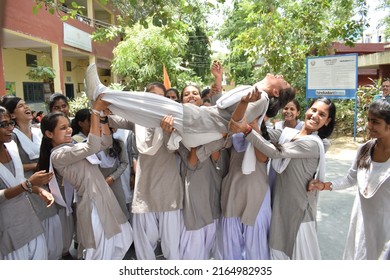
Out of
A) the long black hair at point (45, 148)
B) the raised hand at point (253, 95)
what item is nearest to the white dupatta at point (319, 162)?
the raised hand at point (253, 95)

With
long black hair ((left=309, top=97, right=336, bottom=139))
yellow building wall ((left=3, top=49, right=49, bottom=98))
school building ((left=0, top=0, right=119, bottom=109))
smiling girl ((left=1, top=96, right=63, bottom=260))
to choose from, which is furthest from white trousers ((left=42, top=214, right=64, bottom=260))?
yellow building wall ((left=3, top=49, right=49, bottom=98))

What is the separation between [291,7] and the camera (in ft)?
22.6

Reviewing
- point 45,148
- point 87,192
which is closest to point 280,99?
point 87,192

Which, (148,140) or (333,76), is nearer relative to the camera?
(148,140)

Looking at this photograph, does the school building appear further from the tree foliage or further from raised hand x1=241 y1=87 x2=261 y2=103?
raised hand x1=241 y1=87 x2=261 y2=103

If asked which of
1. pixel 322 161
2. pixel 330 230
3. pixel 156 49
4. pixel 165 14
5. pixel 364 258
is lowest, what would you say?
pixel 330 230

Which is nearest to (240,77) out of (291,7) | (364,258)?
(291,7)

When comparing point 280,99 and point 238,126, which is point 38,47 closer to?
point 280,99

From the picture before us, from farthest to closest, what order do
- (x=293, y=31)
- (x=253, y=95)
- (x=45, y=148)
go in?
(x=293, y=31) < (x=45, y=148) < (x=253, y=95)

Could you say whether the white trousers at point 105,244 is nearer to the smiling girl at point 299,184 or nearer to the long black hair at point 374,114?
the smiling girl at point 299,184

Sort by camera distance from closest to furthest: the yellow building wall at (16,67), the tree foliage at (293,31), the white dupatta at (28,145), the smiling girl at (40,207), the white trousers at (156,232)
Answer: the white trousers at (156,232) < the smiling girl at (40,207) < the white dupatta at (28,145) < the tree foliage at (293,31) < the yellow building wall at (16,67)

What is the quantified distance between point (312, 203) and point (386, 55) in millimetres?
11197

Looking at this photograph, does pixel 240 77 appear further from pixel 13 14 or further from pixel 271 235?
pixel 271 235

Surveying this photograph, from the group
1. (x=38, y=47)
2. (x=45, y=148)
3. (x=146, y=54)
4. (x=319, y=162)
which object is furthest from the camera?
(x=38, y=47)
